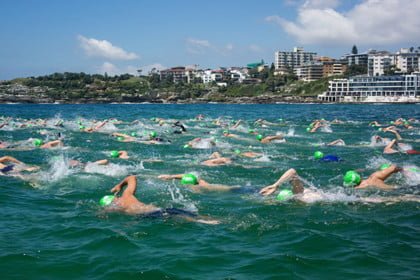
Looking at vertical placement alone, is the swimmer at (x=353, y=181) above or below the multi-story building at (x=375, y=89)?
below

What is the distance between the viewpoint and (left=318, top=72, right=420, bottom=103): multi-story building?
153 meters

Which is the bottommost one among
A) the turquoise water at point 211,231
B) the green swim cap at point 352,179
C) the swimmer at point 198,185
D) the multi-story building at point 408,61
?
the turquoise water at point 211,231

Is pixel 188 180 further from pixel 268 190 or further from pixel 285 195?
pixel 285 195

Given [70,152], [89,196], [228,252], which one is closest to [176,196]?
[89,196]

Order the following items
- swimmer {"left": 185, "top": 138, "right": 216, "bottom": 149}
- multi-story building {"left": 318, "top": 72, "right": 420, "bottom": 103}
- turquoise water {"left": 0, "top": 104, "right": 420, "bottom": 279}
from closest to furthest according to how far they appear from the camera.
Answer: turquoise water {"left": 0, "top": 104, "right": 420, "bottom": 279}, swimmer {"left": 185, "top": 138, "right": 216, "bottom": 149}, multi-story building {"left": 318, "top": 72, "right": 420, "bottom": 103}

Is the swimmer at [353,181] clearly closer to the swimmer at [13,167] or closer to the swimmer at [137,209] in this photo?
the swimmer at [137,209]

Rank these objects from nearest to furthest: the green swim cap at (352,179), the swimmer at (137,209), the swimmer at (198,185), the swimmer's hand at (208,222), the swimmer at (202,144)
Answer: the swimmer's hand at (208,222), the swimmer at (137,209), the green swim cap at (352,179), the swimmer at (198,185), the swimmer at (202,144)

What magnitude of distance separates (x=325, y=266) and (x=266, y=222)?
2.81m

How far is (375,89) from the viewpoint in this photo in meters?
162

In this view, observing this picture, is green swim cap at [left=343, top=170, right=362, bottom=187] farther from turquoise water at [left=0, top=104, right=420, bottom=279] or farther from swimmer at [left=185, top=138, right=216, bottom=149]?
swimmer at [left=185, top=138, right=216, bottom=149]

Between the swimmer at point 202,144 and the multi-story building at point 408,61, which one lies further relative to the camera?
the multi-story building at point 408,61

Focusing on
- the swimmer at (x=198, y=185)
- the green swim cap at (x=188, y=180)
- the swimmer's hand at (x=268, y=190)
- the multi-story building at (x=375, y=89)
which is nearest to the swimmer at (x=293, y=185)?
the swimmer's hand at (x=268, y=190)

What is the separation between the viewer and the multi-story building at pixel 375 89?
153250mm

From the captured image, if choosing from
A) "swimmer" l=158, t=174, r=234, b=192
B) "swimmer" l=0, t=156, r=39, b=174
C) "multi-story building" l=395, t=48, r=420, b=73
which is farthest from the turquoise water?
"multi-story building" l=395, t=48, r=420, b=73
